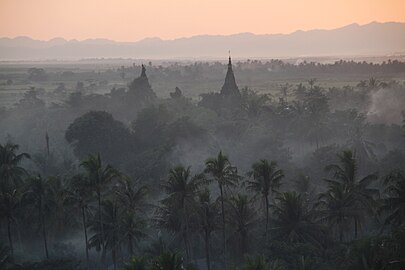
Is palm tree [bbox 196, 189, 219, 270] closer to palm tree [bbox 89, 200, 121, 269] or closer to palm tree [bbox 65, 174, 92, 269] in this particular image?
palm tree [bbox 89, 200, 121, 269]

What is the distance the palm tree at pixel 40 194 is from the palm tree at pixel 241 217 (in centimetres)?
1449

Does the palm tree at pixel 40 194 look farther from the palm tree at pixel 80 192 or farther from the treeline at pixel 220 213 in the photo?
the palm tree at pixel 80 192

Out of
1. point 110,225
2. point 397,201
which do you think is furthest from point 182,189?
point 397,201

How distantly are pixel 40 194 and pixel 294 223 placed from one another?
19667 millimetres

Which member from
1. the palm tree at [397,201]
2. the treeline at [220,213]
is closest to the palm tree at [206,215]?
the treeline at [220,213]

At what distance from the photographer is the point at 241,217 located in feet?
125

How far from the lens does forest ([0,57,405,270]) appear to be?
35031 mm

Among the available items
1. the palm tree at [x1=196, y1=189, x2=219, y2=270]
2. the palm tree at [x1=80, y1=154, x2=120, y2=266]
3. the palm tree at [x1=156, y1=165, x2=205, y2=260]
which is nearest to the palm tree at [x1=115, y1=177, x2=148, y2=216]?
the palm tree at [x1=80, y1=154, x2=120, y2=266]

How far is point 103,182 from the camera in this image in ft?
114

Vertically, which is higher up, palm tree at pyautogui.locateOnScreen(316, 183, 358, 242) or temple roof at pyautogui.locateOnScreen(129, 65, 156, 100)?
temple roof at pyautogui.locateOnScreen(129, 65, 156, 100)

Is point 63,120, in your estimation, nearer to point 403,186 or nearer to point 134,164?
point 134,164

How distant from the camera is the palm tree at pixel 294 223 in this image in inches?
1437

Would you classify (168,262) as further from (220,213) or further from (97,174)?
(220,213)

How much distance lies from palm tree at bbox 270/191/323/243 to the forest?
9cm
